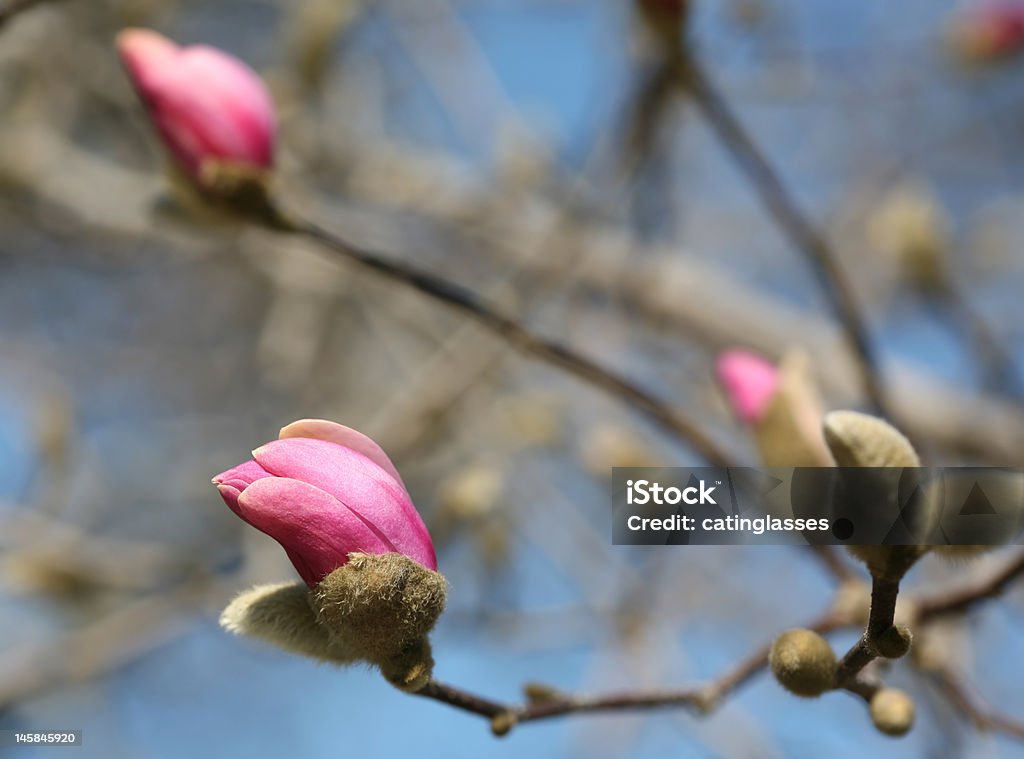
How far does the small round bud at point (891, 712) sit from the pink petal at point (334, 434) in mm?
291

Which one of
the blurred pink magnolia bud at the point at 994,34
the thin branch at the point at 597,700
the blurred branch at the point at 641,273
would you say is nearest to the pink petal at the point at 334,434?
the thin branch at the point at 597,700

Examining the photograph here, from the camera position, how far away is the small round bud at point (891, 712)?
0.52 m

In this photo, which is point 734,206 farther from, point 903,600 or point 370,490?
point 370,490

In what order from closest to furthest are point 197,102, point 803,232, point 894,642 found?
point 894,642, point 197,102, point 803,232

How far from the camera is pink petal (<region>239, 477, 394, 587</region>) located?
0.48 metres

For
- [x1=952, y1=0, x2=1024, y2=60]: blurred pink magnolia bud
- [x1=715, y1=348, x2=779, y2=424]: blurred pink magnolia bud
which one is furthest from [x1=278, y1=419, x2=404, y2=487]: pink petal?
[x1=952, y1=0, x2=1024, y2=60]: blurred pink magnolia bud

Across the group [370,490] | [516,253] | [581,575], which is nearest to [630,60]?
[516,253]

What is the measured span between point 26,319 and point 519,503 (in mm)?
1592

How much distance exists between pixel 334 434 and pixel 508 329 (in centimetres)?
34

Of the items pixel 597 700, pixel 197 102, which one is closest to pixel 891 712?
pixel 597 700

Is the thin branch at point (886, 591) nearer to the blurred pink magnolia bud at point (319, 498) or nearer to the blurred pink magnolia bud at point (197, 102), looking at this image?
the blurred pink magnolia bud at point (319, 498)

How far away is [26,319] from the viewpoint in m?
2.65

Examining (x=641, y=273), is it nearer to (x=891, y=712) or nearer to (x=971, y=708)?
(x=971, y=708)

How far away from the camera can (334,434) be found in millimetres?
515
